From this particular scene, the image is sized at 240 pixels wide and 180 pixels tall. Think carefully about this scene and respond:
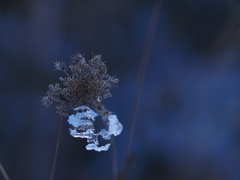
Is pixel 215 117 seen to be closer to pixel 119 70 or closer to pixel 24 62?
pixel 119 70

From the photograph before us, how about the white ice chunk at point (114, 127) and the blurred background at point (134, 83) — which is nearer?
the white ice chunk at point (114, 127)

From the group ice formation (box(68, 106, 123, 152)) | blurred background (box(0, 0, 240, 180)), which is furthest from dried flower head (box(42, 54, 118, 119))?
blurred background (box(0, 0, 240, 180))

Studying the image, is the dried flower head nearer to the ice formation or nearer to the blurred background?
the ice formation

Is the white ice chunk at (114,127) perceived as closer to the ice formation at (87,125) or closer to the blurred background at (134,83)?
the ice formation at (87,125)

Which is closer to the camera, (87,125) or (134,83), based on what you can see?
(87,125)

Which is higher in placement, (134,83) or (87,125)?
(134,83)

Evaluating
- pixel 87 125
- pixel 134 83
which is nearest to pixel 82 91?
pixel 87 125

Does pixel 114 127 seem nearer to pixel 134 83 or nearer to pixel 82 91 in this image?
pixel 82 91

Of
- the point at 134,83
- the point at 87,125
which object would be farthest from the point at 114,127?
the point at 134,83

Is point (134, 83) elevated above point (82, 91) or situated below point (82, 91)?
above

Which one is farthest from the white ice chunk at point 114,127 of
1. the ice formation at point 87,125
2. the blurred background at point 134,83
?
the blurred background at point 134,83
